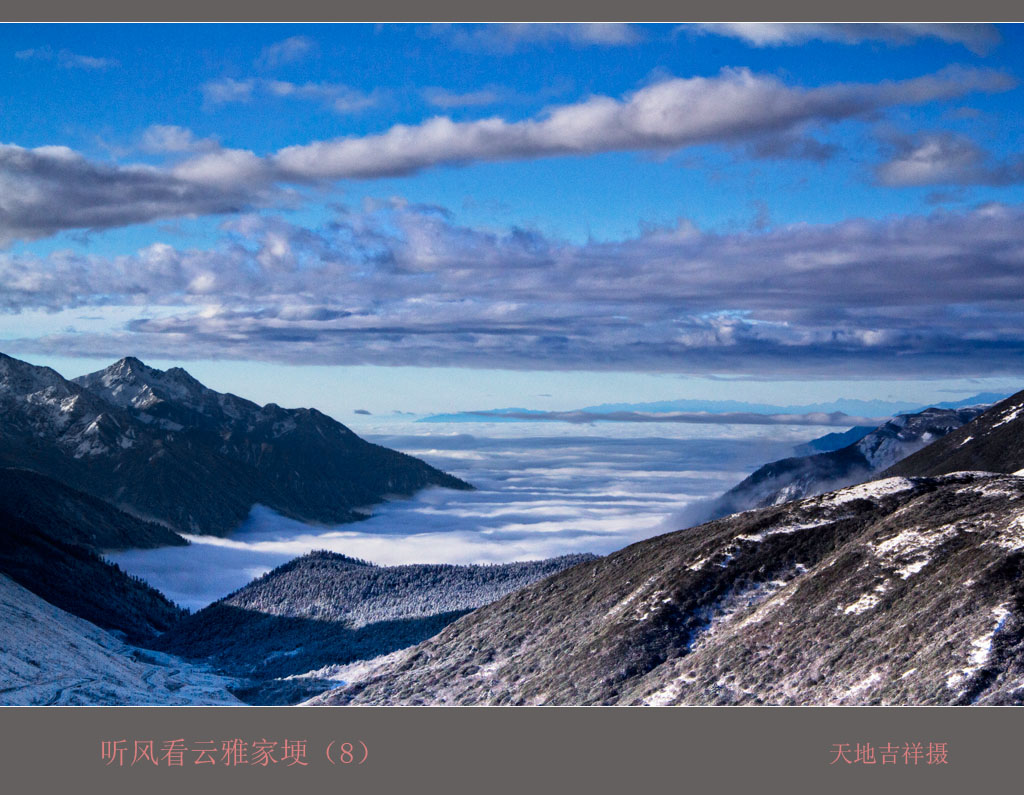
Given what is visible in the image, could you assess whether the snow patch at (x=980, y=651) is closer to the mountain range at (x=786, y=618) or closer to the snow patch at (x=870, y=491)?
the mountain range at (x=786, y=618)

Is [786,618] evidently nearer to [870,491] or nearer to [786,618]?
[786,618]

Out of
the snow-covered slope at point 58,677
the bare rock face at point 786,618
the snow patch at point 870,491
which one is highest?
the snow patch at point 870,491

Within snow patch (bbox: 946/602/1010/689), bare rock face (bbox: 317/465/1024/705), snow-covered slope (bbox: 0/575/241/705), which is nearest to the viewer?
snow patch (bbox: 946/602/1010/689)

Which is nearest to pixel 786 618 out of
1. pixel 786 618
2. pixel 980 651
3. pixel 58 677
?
pixel 786 618

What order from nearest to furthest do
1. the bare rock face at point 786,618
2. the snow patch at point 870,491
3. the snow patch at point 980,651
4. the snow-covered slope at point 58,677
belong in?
the snow patch at point 980,651 → the bare rock face at point 786,618 → the snow patch at point 870,491 → the snow-covered slope at point 58,677

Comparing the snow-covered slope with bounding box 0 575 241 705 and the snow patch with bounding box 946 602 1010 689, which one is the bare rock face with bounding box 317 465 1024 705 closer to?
the snow patch with bounding box 946 602 1010 689

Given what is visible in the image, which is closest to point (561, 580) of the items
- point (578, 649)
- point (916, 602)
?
point (578, 649)

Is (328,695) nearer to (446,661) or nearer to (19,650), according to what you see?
(446,661)

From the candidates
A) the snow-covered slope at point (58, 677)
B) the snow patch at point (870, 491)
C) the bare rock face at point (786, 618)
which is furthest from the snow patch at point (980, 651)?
the snow-covered slope at point (58, 677)

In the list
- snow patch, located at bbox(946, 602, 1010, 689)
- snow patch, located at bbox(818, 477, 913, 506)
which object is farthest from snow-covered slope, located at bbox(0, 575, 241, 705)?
snow patch, located at bbox(946, 602, 1010, 689)
